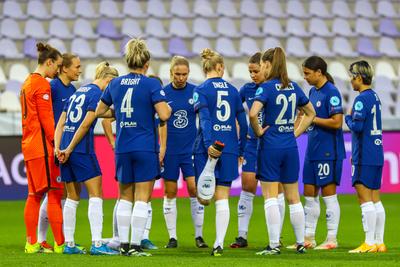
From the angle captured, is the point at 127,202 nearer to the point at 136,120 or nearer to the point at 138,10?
the point at 136,120

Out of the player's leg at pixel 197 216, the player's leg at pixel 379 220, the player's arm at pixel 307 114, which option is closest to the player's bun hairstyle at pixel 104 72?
the player's leg at pixel 197 216

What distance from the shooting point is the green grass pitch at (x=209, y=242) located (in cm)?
935

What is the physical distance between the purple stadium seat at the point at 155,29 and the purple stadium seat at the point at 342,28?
14.0 ft

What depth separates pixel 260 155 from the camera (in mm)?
10094

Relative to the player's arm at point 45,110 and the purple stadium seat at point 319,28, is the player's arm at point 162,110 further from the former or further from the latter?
the purple stadium seat at point 319,28

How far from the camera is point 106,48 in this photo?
23.7 meters

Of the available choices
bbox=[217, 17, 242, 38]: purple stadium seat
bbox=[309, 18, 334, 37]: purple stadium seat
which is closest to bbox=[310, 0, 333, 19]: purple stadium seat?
bbox=[309, 18, 334, 37]: purple stadium seat

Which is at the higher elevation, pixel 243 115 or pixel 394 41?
pixel 394 41

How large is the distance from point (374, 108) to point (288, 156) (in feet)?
4.15

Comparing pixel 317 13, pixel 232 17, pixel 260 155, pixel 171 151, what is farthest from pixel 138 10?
pixel 260 155

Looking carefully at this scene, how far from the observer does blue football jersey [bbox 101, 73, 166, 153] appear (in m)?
9.73

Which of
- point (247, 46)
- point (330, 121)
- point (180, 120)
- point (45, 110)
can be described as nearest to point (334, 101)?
point (330, 121)

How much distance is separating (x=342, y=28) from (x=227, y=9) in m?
2.91

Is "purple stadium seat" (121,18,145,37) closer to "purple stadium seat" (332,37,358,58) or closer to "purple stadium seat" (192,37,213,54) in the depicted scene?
"purple stadium seat" (192,37,213,54)
